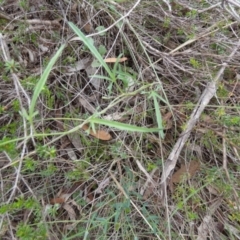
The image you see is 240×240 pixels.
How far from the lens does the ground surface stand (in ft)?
4.05

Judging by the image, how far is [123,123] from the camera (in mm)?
1189

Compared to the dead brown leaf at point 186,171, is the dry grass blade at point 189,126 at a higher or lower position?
higher

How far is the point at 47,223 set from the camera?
47.6 inches

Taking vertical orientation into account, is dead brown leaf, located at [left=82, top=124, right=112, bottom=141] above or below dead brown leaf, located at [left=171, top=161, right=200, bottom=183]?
above

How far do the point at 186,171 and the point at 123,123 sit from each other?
295 mm

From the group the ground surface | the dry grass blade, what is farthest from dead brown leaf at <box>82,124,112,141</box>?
the dry grass blade

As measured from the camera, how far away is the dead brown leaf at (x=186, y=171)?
132cm

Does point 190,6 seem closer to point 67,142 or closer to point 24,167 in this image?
point 67,142

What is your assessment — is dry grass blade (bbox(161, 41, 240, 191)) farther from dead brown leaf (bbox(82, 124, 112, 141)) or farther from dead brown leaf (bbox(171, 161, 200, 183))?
dead brown leaf (bbox(82, 124, 112, 141))

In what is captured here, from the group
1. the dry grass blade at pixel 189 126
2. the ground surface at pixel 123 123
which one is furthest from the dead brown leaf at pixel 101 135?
the dry grass blade at pixel 189 126

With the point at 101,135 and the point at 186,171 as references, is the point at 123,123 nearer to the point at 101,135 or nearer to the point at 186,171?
the point at 101,135

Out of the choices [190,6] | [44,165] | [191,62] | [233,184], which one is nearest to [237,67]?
[191,62]

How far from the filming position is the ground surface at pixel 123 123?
48.6 inches

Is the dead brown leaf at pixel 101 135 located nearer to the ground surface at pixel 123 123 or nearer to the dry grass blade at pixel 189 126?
the ground surface at pixel 123 123
